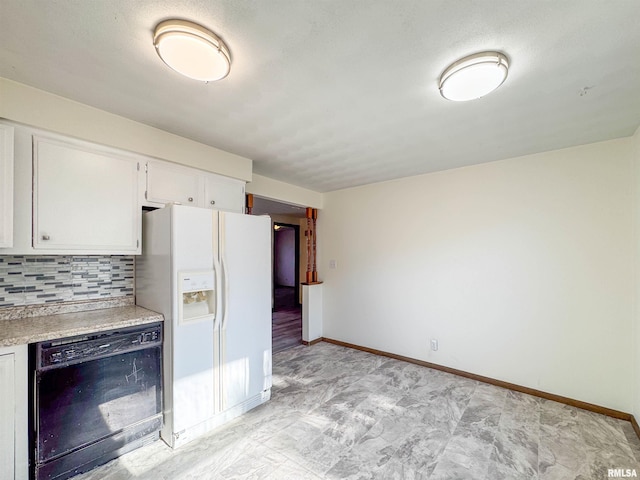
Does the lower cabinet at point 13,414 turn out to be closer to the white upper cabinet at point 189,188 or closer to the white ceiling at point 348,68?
the white upper cabinet at point 189,188

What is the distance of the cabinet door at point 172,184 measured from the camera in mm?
2299

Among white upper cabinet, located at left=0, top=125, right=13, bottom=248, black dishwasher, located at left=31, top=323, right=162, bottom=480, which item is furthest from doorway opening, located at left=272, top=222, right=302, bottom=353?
white upper cabinet, located at left=0, top=125, right=13, bottom=248

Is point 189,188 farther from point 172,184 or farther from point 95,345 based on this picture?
point 95,345

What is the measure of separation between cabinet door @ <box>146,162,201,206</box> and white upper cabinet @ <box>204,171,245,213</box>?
0.11m

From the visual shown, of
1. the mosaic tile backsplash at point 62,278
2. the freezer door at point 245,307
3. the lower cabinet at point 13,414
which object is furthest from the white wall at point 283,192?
the lower cabinet at point 13,414

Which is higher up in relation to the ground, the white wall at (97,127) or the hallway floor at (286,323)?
the white wall at (97,127)

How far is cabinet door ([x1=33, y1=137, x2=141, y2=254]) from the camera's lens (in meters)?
1.81

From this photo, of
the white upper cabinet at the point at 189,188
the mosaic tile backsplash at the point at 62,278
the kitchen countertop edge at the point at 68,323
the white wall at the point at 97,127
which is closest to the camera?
the kitchen countertop edge at the point at 68,323

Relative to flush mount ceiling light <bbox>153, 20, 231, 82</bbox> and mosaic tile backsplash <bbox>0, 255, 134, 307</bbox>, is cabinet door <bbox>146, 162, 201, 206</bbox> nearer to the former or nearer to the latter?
mosaic tile backsplash <bbox>0, 255, 134, 307</bbox>

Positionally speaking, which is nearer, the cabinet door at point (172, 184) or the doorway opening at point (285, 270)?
the cabinet door at point (172, 184)

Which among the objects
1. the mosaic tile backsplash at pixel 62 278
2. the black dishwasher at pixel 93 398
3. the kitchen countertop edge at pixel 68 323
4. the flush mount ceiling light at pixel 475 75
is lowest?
the black dishwasher at pixel 93 398

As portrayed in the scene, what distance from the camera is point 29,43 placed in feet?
4.42

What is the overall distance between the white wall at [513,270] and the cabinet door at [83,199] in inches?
115

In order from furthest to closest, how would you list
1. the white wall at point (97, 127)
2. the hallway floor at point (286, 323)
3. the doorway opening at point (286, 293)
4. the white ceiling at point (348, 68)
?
1. the doorway opening at point (286, 293)
2. the hallway floor at point (286, 323)
3. the white wall at point (97, 127)
4. the white ceiling at point (348, 68)
